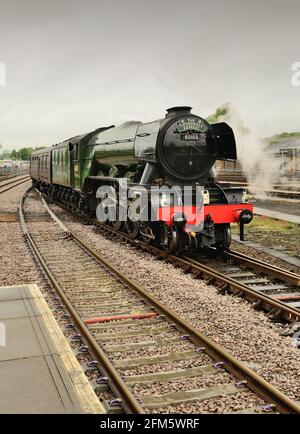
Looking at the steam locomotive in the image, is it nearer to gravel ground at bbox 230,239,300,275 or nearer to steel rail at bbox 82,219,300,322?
steel rail at bbox 82,219,300,322

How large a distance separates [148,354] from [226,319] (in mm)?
1324

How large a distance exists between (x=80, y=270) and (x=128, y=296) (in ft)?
6.36

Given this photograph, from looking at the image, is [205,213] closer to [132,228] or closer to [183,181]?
[183,181]

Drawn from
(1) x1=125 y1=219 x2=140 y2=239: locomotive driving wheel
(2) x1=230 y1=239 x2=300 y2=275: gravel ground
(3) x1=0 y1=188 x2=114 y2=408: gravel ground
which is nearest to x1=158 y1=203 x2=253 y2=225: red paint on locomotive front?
(2) x1=230 y1=239 x2=300 y2=275: gravel ground

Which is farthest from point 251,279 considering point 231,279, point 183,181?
point 183,181

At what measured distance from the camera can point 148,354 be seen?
4.77 m

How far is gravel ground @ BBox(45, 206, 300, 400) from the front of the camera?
4.35 meters

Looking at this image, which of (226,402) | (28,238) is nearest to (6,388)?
(226,402)

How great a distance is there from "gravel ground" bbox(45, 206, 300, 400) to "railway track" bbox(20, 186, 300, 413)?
0.27 meters

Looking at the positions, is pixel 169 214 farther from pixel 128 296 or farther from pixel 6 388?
pixel 6 388

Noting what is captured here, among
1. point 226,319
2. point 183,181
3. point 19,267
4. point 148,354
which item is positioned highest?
point 183,181

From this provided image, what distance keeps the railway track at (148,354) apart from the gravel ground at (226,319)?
266mm

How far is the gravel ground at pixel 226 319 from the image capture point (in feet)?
14.3

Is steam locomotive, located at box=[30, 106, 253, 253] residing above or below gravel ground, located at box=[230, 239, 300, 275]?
above
